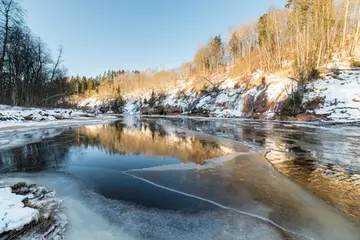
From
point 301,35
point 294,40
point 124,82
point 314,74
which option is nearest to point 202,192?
point 314,74

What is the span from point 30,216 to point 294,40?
150ft

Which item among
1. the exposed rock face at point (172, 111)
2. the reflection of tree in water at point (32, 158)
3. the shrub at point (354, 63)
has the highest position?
the shrub at point (354, 63)

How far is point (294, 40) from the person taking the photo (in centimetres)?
3678

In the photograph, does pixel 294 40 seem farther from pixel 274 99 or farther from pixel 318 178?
pixel 318 178

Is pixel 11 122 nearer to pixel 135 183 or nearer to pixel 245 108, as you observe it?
pixel 135 183

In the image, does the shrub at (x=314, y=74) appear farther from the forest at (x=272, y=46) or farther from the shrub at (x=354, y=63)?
the shrub at (x=354, y=63)

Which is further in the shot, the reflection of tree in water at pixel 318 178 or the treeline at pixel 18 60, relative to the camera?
the treeline at pixel 18 60

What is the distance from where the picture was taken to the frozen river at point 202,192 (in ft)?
8.91

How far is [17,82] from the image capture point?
26375 millimetres

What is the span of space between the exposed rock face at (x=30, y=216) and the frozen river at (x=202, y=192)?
178 millimetres

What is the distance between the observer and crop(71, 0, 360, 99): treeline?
28.4 meters

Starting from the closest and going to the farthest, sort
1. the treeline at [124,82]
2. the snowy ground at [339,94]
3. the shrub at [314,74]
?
the snowy ground at [339,94] < the shrub at [314,74] < the treeline at [124,82]

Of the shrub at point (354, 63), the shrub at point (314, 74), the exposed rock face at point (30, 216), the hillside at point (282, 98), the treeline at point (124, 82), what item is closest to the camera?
the exposed rock face at point (30, 216)

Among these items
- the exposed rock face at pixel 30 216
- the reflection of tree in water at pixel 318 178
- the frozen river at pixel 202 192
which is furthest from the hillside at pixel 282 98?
the exposed rock face at pixel 30 216
